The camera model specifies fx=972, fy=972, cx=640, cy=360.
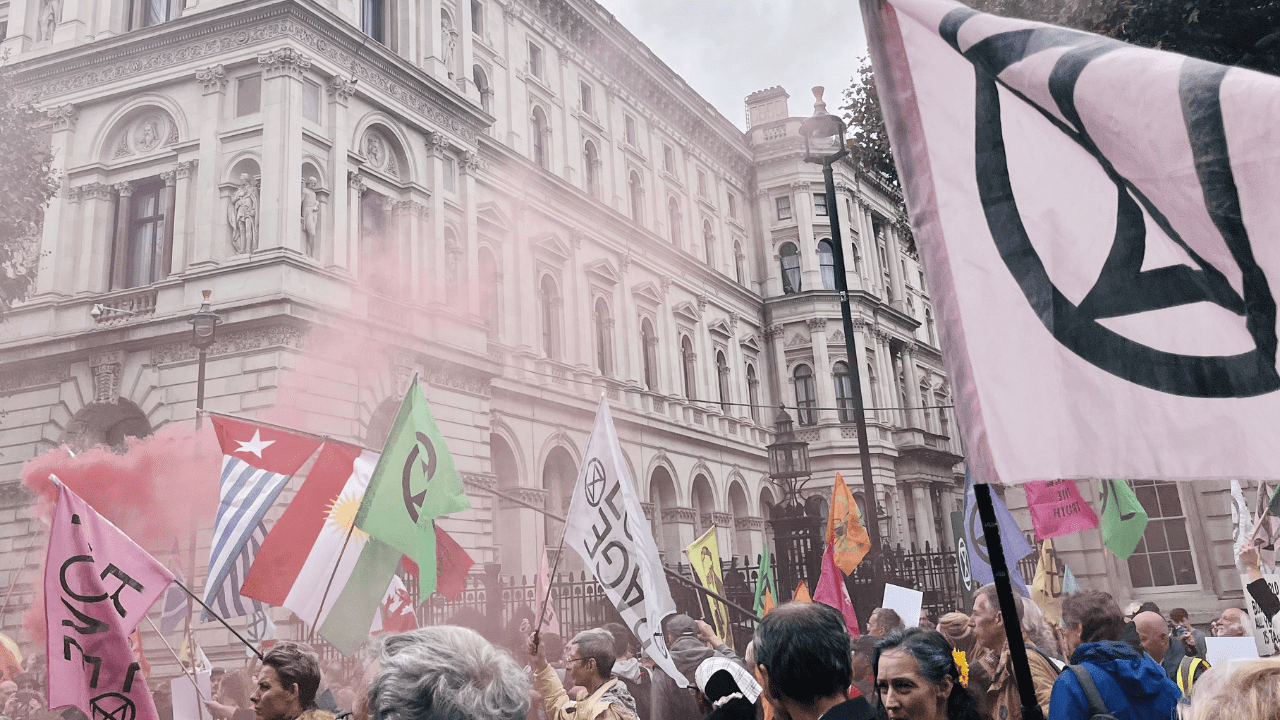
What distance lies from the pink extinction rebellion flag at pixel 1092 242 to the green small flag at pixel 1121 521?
25.1 ft

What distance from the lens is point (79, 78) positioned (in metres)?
21.0

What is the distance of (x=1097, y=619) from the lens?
13.5 ft

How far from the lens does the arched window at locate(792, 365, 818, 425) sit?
4050 centimetres

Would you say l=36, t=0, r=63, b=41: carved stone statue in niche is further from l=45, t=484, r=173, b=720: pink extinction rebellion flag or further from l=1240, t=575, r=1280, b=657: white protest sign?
l=1240, t=575, r=1280, b=657: white protest sign

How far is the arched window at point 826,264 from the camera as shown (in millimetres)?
42406

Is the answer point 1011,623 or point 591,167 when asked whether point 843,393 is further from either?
point 1011,623

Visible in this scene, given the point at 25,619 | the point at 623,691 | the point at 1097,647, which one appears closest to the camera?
the point at 1097,647

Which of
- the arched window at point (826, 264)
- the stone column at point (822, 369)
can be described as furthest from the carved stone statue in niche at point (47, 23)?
the arched window at point (826, 264)

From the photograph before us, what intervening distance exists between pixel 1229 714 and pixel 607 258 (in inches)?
1161

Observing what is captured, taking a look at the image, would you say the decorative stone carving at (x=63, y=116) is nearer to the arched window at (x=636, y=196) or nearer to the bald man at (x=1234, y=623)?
the arched window at (x=636, y=196)

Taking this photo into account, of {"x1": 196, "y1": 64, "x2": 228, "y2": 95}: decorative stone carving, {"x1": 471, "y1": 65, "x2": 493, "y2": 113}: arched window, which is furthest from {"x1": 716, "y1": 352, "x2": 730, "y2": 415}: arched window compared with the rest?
{"x1": 196, "y1": 64, "x2": 228, "y2": 95}: decorative stone carving

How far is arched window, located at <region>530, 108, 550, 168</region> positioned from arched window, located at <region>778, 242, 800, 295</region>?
16.3 m

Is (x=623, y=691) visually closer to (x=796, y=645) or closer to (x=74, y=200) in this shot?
(x=796, y=645)

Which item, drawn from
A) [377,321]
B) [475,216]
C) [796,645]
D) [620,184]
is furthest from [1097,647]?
[620,184]
